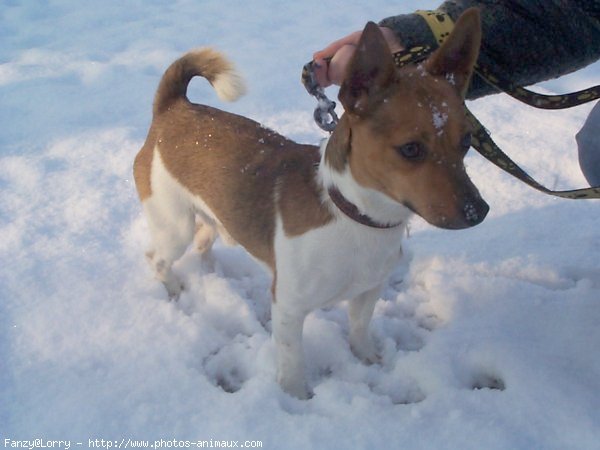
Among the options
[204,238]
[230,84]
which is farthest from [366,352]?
[230,84]

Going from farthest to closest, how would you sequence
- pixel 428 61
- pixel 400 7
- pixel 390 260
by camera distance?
pixel 400 7 < pixel 390 260 < pixel 428 61

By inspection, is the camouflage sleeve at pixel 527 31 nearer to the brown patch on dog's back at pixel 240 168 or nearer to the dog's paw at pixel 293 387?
the brown patch on dog's back at pixel 240 168

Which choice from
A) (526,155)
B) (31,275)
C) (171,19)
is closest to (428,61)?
(31,275)

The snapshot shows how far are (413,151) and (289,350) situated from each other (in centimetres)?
96

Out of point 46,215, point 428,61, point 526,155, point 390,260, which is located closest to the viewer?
point 428,61

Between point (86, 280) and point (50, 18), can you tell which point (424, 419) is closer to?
point (86, 280)

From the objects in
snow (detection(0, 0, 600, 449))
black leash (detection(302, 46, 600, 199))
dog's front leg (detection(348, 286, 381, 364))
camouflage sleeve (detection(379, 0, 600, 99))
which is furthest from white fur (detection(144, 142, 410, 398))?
camouflage sleeve (detection(379, 0, 600, 99))

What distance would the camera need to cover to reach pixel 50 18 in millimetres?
5434

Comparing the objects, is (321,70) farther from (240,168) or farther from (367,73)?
(240,168)

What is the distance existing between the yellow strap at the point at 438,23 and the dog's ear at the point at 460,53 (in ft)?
0.76

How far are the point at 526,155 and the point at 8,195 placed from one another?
129 inches

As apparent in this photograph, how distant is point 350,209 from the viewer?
5.92 feet

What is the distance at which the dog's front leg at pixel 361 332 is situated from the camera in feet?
7.48

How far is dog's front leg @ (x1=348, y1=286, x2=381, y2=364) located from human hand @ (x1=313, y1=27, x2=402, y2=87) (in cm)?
89
